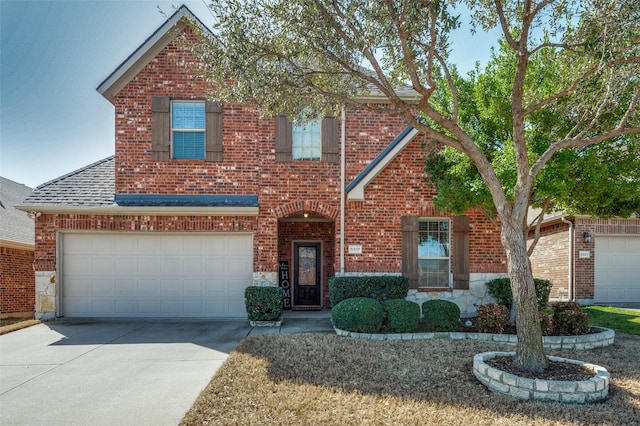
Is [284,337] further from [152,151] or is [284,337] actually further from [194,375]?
[152,151]

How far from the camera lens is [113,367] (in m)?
6.12

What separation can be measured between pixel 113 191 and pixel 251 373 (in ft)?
22.7

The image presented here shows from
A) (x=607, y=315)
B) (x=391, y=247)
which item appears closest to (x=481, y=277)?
(x=391, y=247)

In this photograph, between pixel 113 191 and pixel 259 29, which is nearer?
pixel 259 29

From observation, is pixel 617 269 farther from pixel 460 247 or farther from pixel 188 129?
pixel 188 129

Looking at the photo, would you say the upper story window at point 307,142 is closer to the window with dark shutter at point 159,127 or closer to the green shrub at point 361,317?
the window with dark shutter at point 159,127

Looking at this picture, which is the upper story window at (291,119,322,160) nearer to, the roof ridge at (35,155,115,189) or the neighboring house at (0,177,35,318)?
the roof ridge at (35,155,115,189)

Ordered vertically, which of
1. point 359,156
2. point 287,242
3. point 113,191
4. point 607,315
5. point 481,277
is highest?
point 359,156

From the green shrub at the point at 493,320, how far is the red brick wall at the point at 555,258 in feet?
22.6

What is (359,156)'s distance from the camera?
10305 millimetres

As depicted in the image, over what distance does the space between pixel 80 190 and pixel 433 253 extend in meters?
9.39

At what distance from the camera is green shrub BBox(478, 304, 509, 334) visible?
788 centimetres

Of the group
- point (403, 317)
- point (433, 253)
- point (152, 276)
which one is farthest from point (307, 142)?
point (152, 276)

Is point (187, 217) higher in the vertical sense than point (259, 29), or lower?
lower
